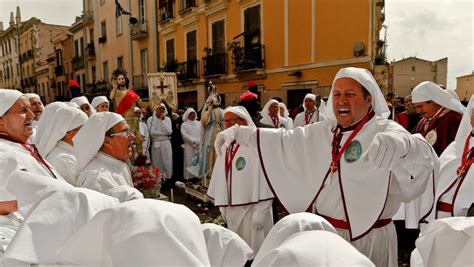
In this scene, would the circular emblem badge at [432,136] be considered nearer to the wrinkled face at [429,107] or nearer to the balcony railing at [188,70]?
the wrinkled face at [429,107]

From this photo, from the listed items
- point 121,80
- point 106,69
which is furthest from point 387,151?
point 106,69

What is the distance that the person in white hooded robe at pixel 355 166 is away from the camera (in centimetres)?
236

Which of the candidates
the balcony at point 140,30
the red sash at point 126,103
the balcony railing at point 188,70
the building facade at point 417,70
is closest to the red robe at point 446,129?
the red sash at point 126,103

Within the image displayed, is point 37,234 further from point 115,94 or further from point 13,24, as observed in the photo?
point 13,24

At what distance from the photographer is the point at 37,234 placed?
1.44 meters

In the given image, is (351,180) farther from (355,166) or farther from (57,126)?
(57,126)

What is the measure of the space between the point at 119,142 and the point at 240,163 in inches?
55.0

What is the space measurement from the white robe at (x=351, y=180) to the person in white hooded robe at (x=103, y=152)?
0.99 m

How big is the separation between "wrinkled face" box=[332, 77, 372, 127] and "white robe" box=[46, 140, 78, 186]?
83.6 inches

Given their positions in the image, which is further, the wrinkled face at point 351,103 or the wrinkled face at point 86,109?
the wrinkled face at point 86,109

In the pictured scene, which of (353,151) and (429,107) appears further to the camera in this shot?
(429,107)

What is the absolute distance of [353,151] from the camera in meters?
2.68

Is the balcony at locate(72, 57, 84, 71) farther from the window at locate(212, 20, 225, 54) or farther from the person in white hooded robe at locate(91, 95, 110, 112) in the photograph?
the person in white hooded robe at locate(91, 95, 110, 112)

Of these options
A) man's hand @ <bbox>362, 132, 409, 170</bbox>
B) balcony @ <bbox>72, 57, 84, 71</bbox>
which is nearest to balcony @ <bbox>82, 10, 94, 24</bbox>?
balcony @ <bbox>72, 57, 84, 71</bbox>
